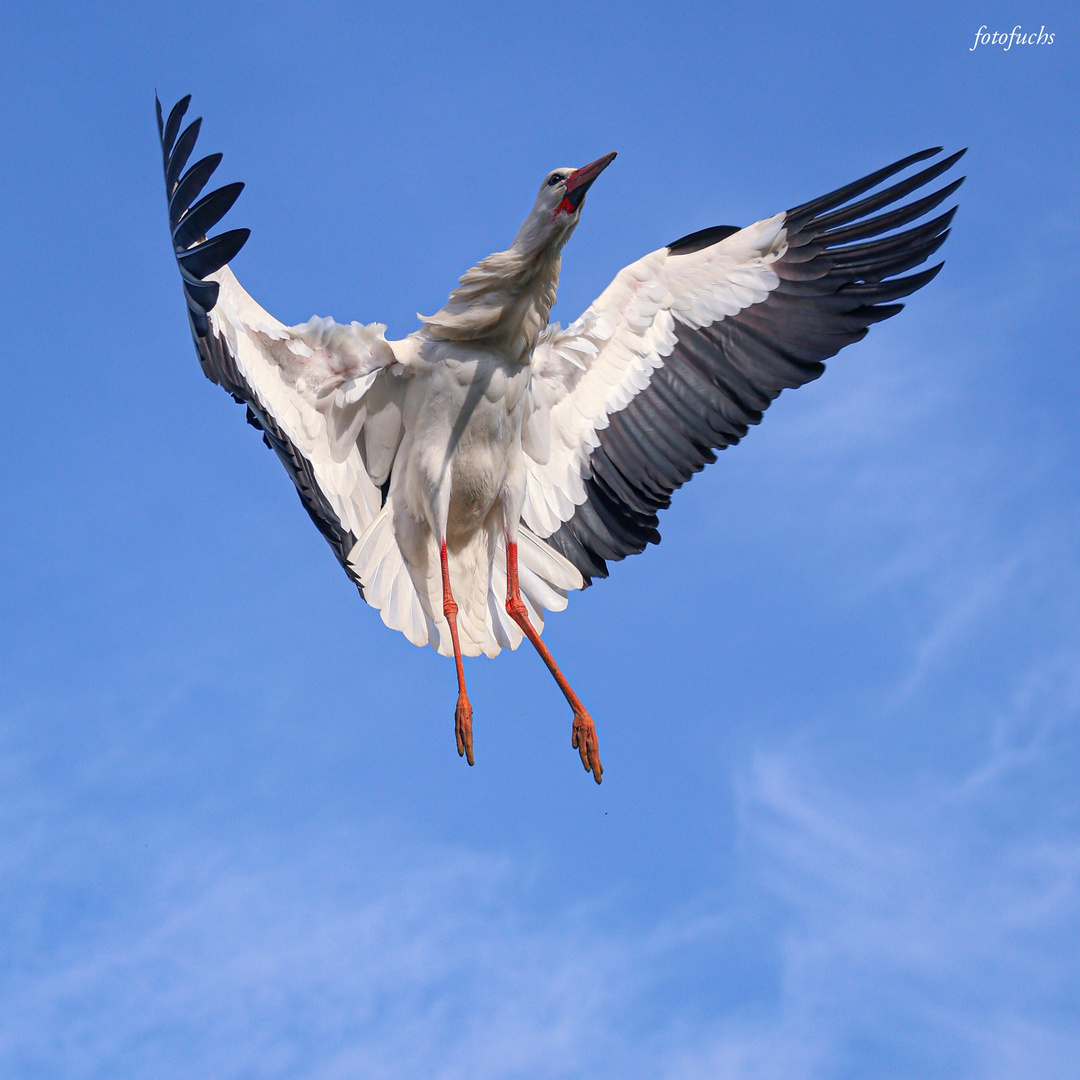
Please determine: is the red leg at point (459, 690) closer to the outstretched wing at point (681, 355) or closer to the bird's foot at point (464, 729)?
the bird's foot at point (464, 729)

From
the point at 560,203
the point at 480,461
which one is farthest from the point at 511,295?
the point at 480,461

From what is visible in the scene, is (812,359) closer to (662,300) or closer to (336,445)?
(662,300)

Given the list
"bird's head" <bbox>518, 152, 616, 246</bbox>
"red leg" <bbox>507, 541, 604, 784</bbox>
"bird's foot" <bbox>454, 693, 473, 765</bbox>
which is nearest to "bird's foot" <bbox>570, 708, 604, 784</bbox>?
"red leg" <bbox>507, 541, 604, 784</bbox>

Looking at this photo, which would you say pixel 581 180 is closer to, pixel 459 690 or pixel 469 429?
pixel 469 429

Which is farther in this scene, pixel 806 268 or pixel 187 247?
pixel 806 268

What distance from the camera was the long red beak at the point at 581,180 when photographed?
25.1 ft

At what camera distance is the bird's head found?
25.1 ft

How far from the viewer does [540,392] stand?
8594mm

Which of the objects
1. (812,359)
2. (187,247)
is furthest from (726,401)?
(187,247)

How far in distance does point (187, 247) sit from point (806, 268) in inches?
145

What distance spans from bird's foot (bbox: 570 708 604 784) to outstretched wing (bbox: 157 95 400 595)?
4.72ft

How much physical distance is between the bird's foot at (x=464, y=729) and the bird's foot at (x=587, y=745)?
0.59 meters

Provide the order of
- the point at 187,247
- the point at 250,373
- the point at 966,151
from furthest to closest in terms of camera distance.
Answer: the point at 966,151 → the point at 250,373 → the point at 187,247

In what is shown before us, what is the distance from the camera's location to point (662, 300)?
8.68m
